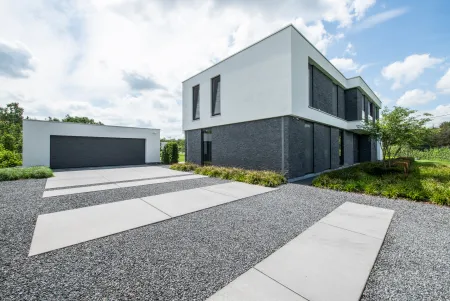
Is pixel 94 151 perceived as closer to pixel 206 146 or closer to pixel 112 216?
pixel 206 146

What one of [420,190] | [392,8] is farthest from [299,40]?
[420,190]

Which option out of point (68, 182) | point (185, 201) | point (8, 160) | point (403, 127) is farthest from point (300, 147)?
point (8, 160)

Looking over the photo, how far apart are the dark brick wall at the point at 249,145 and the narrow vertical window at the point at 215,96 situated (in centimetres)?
114

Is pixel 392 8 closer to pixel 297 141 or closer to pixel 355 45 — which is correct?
pixel 355 45

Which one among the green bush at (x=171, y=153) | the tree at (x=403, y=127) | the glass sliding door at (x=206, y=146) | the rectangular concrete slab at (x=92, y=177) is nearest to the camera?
the rectangular concrete slab at (x=92, y=177)

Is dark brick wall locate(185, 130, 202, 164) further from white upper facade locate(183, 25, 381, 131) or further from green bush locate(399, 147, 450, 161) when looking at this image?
green bush locate(399, 147, 450, 161)

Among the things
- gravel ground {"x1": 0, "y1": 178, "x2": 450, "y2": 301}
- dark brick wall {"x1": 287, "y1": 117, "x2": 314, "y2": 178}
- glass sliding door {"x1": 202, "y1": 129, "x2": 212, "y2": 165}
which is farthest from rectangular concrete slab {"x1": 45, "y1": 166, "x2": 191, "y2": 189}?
dark brick wall {"x1": 287, "y1": 117, "x2": 314, "y2": 178}

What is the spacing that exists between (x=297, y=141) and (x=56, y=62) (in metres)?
10.8

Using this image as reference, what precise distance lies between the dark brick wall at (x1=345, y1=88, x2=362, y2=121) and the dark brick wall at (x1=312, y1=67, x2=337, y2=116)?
2358 millimetres

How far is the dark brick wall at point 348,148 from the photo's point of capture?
508 inches

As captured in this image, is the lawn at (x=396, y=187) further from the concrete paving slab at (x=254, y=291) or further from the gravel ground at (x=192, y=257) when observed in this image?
the concrete paving slab at (x=254, y=291)

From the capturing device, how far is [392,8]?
6379 mm

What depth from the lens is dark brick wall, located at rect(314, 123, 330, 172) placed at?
950 cm

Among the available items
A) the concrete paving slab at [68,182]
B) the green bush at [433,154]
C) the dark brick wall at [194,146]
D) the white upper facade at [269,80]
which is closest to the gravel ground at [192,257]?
the concrete paving slab at [68,182]
